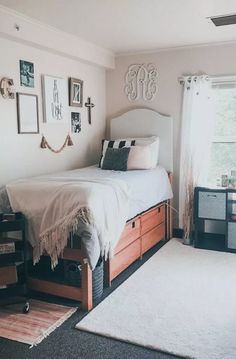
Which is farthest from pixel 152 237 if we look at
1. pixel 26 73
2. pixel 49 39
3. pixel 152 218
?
pixel 49 39

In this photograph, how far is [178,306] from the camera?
2836 millimetres

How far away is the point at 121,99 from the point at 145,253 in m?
2.03

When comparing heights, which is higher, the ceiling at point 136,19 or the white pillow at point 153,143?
the ceiling at point 136,19

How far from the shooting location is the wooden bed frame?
2811mm

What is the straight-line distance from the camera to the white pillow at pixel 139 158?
13.7 feet

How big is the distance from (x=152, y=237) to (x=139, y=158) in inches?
34.8

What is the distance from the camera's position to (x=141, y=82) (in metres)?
4.73

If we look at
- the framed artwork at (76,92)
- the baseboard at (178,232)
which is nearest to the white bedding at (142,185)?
the baseboard at (178,232)

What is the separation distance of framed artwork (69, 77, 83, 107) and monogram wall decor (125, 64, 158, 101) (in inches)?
28.1

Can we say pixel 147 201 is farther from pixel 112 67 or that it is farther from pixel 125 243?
pixel 112 67

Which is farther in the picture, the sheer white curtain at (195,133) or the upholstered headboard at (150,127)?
the upholstered headboard at (150,127)

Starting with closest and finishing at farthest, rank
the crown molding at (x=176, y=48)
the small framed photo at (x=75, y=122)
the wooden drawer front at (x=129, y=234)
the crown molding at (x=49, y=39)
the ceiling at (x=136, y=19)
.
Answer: the ceiling at (x=136, y=19) < the crown molding at (x=49, y=39) < the wooden drawer front at (x=129, y=234) < the crown molding at (x=176, y=48) < the small framed photo at (x=75, y=122)

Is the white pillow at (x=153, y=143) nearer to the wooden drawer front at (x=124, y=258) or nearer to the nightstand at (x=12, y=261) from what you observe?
the wooden drawer front at (x=124, y=258)

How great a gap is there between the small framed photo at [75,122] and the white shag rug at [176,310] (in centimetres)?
172
